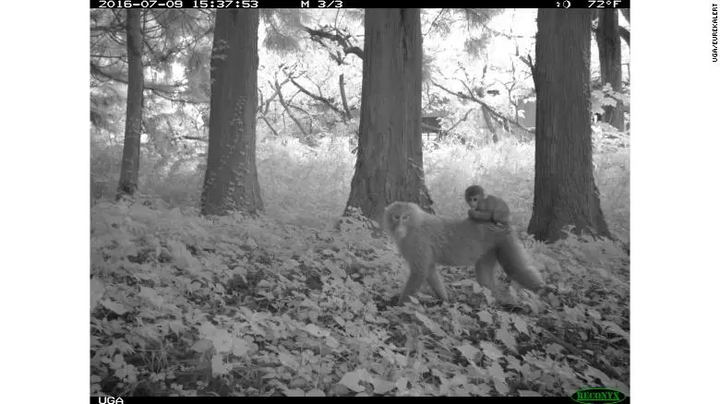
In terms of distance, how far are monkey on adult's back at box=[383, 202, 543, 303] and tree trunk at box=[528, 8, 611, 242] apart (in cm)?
30

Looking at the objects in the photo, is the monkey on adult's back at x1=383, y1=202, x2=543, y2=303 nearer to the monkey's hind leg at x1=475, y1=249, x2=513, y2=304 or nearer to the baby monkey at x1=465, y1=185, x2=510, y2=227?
the monkey's hind leg at x1=475, y1=249, x2=513, y2=304

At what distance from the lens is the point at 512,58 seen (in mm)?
4875

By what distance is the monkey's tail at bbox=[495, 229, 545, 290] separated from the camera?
4246mm

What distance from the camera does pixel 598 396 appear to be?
3375 millimetres

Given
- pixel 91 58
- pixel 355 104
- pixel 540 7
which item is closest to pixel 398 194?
pixel 355 104

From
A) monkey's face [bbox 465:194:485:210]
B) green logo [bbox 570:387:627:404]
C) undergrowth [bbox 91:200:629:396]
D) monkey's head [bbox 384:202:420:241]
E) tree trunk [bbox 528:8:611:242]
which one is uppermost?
tree trunk [bbox 528:8:611:242]

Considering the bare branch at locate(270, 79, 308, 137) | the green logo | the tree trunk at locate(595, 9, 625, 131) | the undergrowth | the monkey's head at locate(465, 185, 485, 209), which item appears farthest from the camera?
the bare branch at locate(270, 79, 308, 137)

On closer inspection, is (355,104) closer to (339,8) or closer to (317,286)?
(339,8)

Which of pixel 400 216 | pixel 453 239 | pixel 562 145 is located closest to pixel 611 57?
pixel 562 145

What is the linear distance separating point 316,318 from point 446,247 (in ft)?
4.85

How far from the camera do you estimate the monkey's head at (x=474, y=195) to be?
13.8ft

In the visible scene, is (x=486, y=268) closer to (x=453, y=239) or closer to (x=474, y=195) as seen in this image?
(x=453, y=239)

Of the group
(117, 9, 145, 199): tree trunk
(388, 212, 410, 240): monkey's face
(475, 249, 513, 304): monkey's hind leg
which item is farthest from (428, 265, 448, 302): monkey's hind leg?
(117, 9, 145, 199): tree trunk

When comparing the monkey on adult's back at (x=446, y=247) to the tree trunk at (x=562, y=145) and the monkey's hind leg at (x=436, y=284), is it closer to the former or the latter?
the monkey's hind leg at (x=436, y=284)
